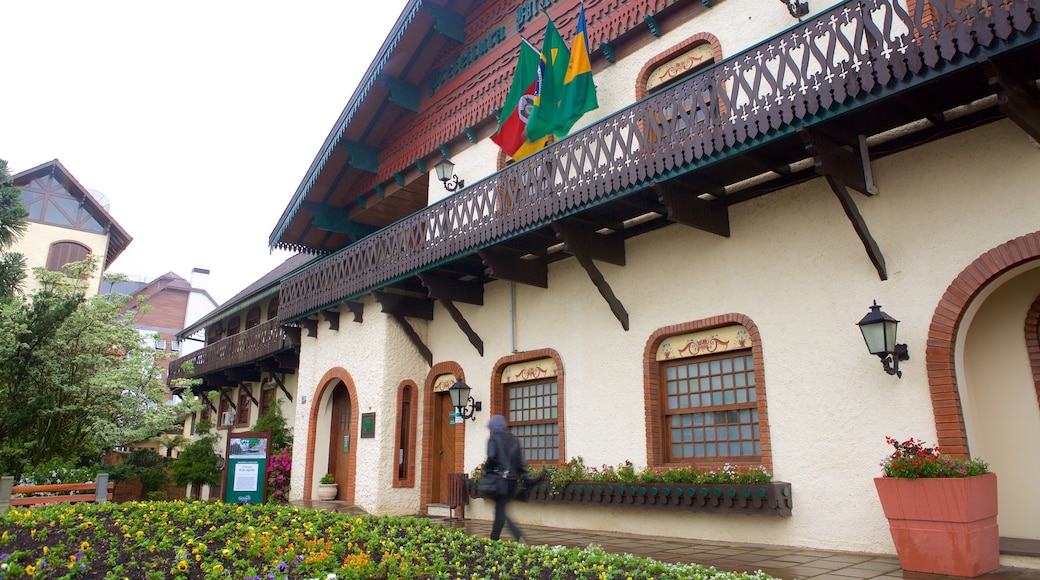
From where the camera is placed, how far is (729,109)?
828 cm

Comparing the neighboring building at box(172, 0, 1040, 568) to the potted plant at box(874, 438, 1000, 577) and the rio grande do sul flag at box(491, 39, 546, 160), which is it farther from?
the rio grande do sul flag at box(491, 39, 546, 160)

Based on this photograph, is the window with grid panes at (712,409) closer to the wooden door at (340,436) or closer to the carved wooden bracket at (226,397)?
the wooden door at (340,436)

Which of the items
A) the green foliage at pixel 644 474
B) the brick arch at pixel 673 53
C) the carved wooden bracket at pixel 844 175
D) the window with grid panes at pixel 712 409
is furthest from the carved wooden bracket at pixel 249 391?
the carved wooden bracket at pixel 844 175

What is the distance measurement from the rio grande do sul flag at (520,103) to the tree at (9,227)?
34.6 ft

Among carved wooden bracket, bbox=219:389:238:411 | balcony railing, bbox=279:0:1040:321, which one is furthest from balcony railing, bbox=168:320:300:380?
balcony railing, bbox=279:0:1040:321

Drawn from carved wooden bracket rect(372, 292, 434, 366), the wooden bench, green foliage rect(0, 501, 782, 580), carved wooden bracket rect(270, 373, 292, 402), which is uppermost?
carved wooden bracket rect(372, 292, 434, 366)

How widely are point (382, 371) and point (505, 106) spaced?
227 inches

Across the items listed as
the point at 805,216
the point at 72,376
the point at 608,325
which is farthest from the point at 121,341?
the point at 805,216

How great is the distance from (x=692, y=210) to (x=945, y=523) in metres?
4.60

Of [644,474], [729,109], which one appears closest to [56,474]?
[644,474]

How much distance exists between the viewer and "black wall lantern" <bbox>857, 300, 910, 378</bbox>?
759 cm

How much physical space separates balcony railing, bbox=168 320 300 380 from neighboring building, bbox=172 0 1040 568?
317 centimetres

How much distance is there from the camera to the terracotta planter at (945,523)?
6.46 m

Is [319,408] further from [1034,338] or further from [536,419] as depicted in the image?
[1034,338]
